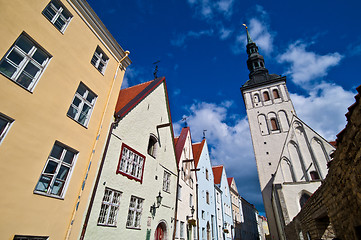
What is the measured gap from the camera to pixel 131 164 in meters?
9.63

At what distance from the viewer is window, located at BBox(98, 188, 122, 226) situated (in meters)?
7.50

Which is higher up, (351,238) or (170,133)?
(170,133)

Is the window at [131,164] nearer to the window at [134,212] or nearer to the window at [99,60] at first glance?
the window at [134,212]

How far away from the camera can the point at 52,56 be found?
6.54 metres

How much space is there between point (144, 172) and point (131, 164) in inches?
47.1

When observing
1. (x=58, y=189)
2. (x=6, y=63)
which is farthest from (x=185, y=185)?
(x=6, y=63)

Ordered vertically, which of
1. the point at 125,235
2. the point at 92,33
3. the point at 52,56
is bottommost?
the point at 125,235

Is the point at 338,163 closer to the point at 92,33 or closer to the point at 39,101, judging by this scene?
the point at 39,101

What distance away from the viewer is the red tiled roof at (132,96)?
392 inches

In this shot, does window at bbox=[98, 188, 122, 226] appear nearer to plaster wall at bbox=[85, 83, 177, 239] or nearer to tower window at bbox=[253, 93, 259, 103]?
plaster wall at bbox=[85, 83, 177, 239]

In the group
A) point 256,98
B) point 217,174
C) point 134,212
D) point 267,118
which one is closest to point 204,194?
point 217,174

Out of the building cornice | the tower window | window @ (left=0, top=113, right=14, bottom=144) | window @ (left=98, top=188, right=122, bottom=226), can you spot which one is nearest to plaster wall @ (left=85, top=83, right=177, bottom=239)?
window @ (left=98, top=188, right=122, bottom=226)

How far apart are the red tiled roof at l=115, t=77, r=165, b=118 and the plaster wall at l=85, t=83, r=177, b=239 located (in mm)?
343

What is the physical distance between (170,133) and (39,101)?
9820 millimetres
